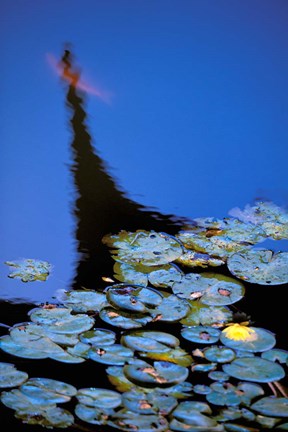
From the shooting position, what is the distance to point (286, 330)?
114 cm

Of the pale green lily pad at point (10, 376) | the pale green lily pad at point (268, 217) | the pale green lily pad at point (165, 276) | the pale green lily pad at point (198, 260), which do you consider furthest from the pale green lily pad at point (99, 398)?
the pale green lily pad at point (268, 217)

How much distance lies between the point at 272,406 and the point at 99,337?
1.04ft

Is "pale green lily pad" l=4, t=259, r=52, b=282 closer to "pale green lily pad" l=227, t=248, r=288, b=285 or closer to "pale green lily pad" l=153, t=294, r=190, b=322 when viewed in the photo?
"pale green lily pad" l=153, t=294, r=190, b=322

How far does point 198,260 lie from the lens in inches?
51.4

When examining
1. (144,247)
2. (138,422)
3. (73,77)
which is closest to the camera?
(138,422)

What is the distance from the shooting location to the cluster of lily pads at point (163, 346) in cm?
91

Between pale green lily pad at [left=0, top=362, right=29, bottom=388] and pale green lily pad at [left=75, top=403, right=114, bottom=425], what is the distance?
0.38 ft

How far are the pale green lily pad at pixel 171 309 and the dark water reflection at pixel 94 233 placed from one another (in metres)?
0.12

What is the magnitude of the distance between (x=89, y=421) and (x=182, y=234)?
612 millimetres

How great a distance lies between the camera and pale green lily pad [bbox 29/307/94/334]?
107 centimetres

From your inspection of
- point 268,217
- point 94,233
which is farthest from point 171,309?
point 268,217

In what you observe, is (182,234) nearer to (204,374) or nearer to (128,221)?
(128,221)

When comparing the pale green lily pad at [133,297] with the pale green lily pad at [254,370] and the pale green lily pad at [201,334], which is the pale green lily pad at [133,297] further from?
the pale green lily pad at [254,370]

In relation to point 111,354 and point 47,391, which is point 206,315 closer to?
point 111,354
